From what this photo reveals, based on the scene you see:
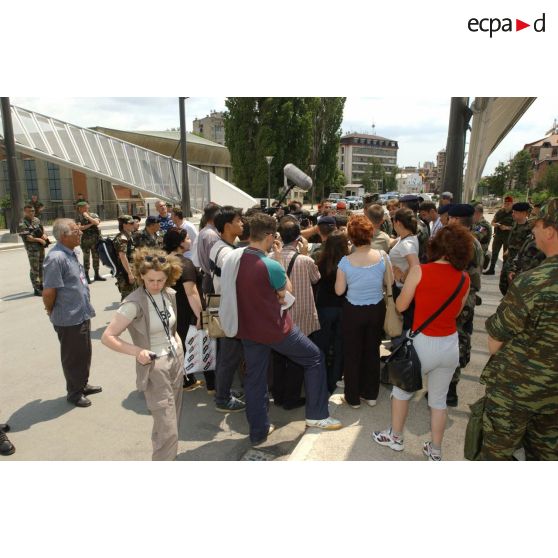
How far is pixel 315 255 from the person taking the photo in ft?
14.2

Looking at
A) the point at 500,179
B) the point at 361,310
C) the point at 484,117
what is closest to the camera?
the point at 361,310

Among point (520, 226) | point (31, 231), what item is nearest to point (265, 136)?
point (31, 231)

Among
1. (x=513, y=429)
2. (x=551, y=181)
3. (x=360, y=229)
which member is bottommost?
(x=513, y=429)

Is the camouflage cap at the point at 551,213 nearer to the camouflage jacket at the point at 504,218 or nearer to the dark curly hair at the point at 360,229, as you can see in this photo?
the dark curly hair at the point at 360,229

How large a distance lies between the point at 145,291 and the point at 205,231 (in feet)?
5.24

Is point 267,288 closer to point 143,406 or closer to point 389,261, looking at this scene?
point 389,261

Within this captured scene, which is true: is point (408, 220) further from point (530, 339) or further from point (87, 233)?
point (87, 233)

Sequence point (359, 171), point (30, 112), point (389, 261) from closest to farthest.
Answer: point (389, 261), point (30, 112), point (359, 171)

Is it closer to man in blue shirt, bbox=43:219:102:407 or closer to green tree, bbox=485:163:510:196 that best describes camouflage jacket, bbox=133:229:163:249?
man in blue shirt, bbox=43:219:102:407

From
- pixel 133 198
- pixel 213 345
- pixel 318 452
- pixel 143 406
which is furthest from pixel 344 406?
pixel 133 198

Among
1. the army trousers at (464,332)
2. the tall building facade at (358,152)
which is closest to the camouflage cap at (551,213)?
the army trousers at (464,332)

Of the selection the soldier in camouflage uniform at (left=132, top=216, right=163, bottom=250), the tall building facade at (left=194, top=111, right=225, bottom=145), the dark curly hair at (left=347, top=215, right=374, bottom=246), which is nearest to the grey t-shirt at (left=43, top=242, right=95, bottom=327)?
the soldier in camouflage uniform at (left=132, top=216, right=163, bottom=250)

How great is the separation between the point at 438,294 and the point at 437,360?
0.46m

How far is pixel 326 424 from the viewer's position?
3.41m
